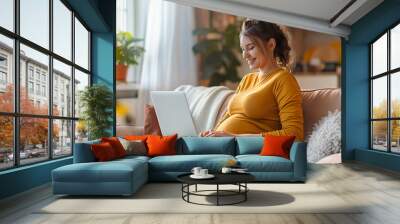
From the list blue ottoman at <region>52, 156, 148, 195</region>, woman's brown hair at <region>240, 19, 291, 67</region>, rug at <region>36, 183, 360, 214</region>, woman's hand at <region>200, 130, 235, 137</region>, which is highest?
woman's brown hair at <region>240, 19, 291, 67</region>

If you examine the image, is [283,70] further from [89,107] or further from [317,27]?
[89,107]

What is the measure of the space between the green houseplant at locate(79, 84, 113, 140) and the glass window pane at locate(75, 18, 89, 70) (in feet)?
1.70

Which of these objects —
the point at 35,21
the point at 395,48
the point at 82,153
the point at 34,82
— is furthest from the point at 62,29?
the point at 395,48

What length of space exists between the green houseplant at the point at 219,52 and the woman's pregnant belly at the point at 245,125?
203cm

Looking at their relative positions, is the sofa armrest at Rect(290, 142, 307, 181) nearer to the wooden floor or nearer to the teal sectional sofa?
the teal sectional sofa

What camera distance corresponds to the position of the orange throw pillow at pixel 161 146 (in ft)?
20.5

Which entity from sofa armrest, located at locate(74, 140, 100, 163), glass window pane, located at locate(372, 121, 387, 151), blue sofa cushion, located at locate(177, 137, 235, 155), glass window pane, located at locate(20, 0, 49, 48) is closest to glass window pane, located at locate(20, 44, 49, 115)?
glass window pane, located at locate(20, 0, 49, 48)

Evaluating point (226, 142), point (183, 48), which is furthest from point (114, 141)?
point (183, 48)

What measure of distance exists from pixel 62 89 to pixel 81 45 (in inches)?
55.1

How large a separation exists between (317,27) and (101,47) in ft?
13.6

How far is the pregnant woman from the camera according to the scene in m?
7.34

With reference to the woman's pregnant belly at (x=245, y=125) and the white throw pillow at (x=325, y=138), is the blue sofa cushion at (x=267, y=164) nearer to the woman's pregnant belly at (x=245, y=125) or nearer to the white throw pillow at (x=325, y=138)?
the woman's pregnant belly at (x=245, y=125)

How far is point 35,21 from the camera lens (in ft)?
18.1

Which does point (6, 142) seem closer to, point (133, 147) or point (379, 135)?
point (133, 147)
